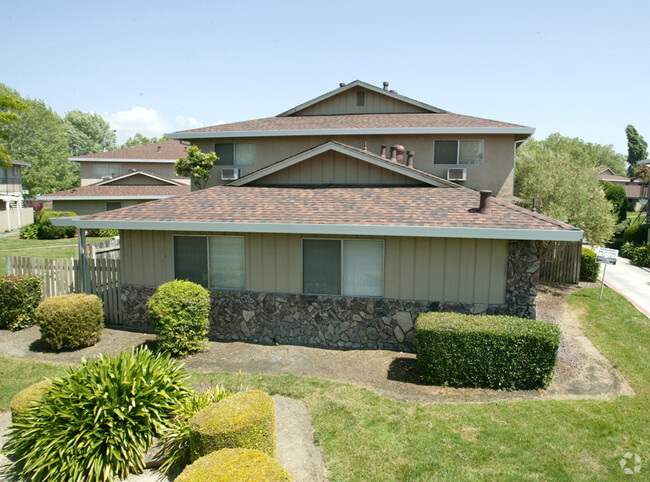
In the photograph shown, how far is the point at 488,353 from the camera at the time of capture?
7.58m

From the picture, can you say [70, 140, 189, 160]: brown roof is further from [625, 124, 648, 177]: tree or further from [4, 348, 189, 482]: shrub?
[625, 124, 648, 177]: tree

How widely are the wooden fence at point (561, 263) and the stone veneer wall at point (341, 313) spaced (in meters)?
9.72

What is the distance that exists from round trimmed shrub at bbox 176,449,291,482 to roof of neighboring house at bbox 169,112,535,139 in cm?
1265

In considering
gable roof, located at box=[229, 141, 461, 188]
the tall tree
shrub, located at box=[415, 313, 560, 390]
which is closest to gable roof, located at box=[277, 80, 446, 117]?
gable roof, located at box=[229, 141, 461, 188]

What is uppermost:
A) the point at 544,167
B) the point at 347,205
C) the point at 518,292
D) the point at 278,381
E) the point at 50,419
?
the point at 544,167

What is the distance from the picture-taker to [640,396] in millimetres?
7391

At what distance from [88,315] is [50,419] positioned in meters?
4.76

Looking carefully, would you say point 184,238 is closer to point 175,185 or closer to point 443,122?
point 443,122

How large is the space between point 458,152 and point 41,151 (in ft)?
163

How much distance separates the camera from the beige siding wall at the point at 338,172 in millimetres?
12305

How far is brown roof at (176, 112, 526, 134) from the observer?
15.5 m

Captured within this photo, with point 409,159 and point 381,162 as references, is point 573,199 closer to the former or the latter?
point 409,159

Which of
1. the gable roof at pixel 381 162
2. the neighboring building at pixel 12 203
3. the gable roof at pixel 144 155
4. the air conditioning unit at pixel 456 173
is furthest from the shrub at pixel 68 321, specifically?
the neighboring building at pixel 12 203

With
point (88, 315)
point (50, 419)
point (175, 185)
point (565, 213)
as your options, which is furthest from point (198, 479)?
point (175, 185)
